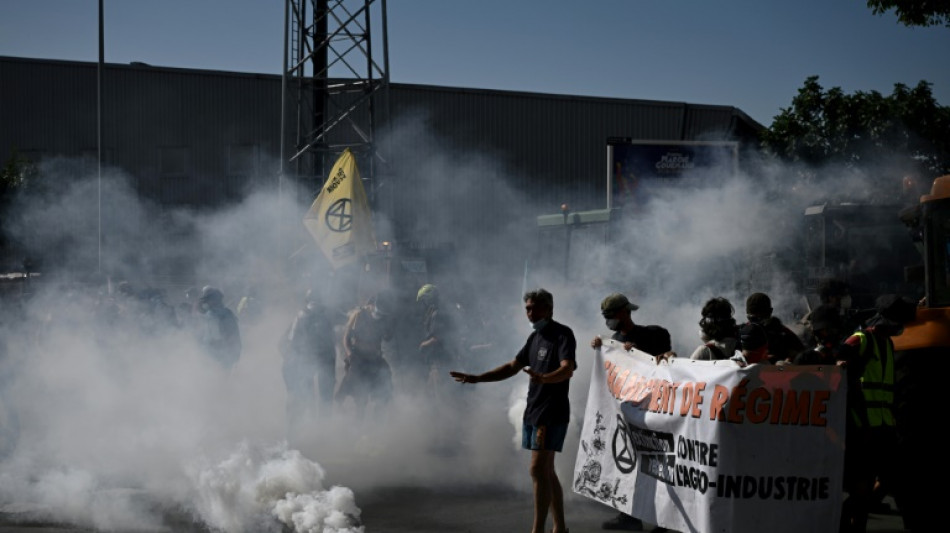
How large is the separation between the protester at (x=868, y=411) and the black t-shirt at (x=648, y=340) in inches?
53.5

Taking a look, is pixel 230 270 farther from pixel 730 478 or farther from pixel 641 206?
pixel 730 478

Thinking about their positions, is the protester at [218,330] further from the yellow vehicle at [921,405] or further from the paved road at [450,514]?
the yellow vehicle at [921,405]

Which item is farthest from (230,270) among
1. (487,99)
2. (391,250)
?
(487,99)

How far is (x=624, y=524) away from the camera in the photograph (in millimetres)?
6941

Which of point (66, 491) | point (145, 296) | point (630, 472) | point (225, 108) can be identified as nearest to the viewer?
point (630, 472)

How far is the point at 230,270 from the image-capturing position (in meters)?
17.6

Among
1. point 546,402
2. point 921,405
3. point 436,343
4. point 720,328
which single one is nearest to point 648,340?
point 720,328

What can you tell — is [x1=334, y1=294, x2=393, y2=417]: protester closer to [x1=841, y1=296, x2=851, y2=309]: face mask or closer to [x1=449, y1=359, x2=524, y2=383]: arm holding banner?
[x1=449, y1=359, x2=524, y2=383]: arm holding banner

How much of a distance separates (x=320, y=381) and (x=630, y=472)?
575 cm

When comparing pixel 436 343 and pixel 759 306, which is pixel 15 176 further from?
pixel 759 306

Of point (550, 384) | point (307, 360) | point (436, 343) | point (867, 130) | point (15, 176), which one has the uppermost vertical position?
point (867, 130)

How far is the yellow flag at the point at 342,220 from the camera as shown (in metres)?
13.5

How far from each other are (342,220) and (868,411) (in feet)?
28.9

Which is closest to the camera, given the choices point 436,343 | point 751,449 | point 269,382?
point 751,449
